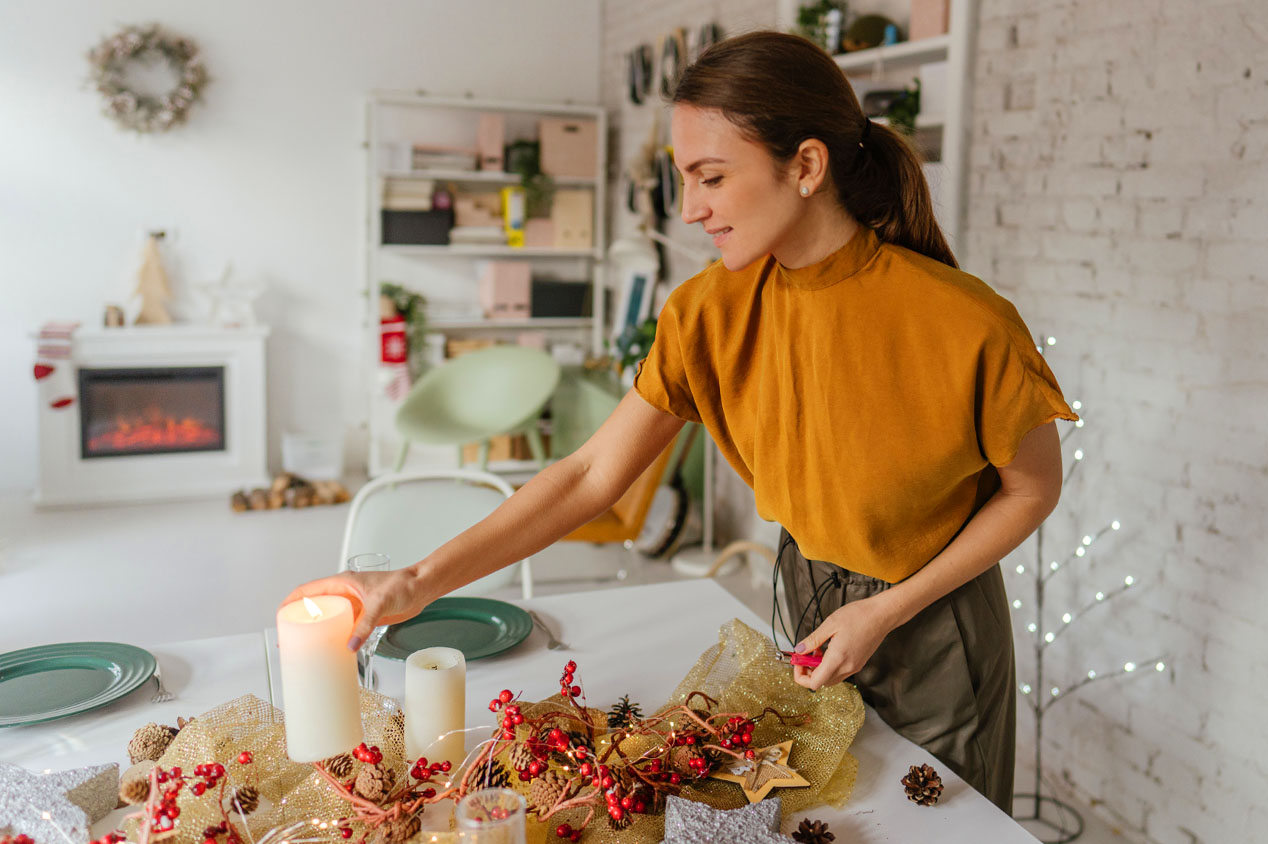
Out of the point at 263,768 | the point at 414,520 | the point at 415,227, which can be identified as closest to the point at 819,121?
the point at 263,768

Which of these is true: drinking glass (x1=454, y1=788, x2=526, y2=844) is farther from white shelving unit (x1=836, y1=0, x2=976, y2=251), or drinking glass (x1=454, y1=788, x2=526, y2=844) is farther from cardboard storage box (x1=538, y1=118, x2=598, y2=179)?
cardboard storage box (x1=538, y1=118, x2=598, y2=179)

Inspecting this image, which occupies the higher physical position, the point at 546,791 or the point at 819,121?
the point at 819,121

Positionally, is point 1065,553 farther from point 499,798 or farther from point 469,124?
point 469,124

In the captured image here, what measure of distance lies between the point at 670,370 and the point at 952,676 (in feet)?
1.77

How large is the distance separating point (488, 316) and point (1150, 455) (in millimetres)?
3830

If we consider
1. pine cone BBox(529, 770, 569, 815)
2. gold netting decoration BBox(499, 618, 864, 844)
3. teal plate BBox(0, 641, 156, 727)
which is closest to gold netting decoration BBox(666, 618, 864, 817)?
gold netting decoration BBox(499, 618, 864, 844)

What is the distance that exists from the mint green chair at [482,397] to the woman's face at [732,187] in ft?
10.9

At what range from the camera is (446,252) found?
545 cm

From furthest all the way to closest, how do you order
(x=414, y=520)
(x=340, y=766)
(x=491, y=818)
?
(x=414, y=520), (x=340, y=766), (x=491, y=818)

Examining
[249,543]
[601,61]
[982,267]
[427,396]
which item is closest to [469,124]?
[601,61]

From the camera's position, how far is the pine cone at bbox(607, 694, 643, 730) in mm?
1183

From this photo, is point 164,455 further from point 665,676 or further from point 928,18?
point 665,676

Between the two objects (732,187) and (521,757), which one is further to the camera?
(732,187)

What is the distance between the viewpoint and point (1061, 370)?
250cm
